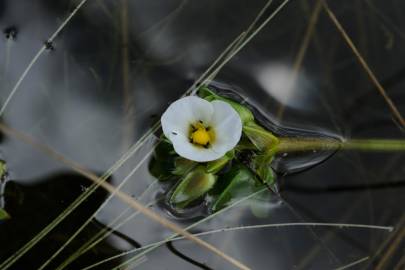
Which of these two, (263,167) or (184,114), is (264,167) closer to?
(263,167)

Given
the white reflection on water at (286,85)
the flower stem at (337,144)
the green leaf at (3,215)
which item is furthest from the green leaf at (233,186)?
the green leaf at (3,215)

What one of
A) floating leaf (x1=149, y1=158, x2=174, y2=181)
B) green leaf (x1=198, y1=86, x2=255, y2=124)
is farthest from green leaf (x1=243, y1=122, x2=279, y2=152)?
floating leaf (x1=149, y1=158, x2=174, y2=181)

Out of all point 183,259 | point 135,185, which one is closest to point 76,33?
point 135,185

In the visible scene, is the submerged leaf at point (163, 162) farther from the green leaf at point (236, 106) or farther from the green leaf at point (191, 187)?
the green leaf at point (236, 106)

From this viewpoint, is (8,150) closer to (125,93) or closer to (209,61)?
(125,93)

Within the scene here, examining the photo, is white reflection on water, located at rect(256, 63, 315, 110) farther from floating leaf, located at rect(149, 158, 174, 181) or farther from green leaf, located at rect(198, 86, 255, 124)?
floating leaf, located at rect(149, 158, 174, 181)

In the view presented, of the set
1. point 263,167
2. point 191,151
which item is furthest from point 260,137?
point 191,151
